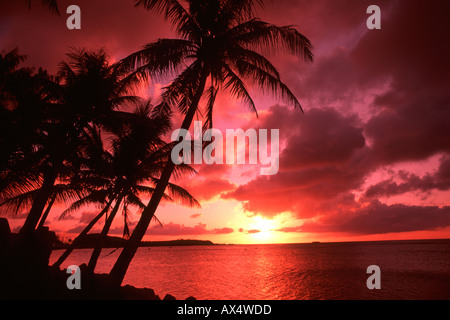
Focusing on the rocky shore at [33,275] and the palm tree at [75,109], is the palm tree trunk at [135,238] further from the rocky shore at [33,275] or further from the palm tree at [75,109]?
the palm tree at [75,109]

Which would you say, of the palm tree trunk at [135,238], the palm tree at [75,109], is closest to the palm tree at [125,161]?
the palm tree at [75,109]

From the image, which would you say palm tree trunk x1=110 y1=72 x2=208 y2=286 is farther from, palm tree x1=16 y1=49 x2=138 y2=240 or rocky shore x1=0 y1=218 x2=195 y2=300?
palm tree x1=16 y1=49 x2=138 y2=240

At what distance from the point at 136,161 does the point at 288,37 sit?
23.7 ft

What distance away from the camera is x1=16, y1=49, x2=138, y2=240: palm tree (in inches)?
373

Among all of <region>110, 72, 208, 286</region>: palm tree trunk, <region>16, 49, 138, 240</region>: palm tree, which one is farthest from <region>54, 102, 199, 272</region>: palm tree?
<region>110, 72, 208, 286</region>: palm tree trunk

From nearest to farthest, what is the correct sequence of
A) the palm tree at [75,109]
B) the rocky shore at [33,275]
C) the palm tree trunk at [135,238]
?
the rocky shore at [33,275], the palm tree trunk at [135,238], the palm tree at [75,109]

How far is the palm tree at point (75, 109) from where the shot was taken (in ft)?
→ 31.1

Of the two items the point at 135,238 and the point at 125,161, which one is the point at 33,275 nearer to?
the point at 135,238

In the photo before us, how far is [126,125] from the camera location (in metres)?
11.8

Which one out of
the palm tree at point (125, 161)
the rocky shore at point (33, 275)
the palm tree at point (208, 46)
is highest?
the palm tree at point (208, 46)

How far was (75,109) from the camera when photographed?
31.9ft
